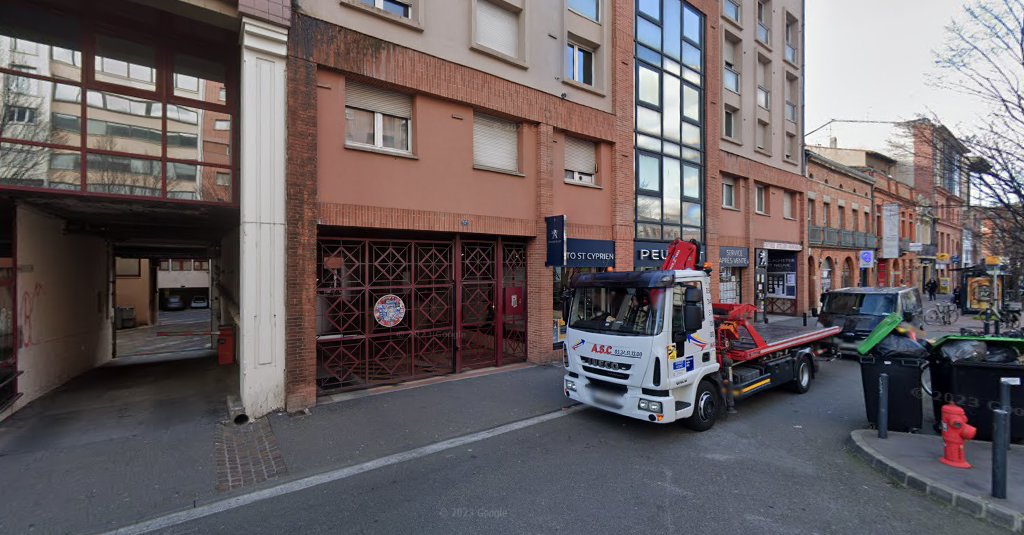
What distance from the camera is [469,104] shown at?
927 centimetres

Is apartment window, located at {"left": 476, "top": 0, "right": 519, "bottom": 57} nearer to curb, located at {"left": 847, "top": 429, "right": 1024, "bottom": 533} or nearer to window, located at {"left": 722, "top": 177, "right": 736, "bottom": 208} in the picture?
curb, located at {"left": 847, "top": 429, "right": 1024, "bottom": 533}

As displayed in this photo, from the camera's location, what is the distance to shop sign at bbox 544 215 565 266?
9914 mm

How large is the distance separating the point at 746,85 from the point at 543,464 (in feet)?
60.4

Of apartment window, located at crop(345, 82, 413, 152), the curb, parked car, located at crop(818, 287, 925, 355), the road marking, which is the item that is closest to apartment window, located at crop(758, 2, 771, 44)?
parked car, located at crop(818, 287, 925, 355)

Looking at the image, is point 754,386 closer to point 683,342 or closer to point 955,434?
point 683,342

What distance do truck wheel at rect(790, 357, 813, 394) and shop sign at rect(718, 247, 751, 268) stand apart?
25.9 ft

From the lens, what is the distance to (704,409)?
6.21 m

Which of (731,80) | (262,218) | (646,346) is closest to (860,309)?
(646,346)

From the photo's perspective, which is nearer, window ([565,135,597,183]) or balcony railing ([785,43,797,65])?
window ([565,135,597,183])

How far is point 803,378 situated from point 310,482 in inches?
341

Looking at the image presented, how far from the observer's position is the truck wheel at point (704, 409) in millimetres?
6098

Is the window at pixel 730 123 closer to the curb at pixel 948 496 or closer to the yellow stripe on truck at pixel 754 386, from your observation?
the yellow stripe on truck at pixel 754 386

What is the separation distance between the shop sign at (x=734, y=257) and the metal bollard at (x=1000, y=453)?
12408 millimetres

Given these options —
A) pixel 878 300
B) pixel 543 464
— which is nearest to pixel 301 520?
pixel 543 464
